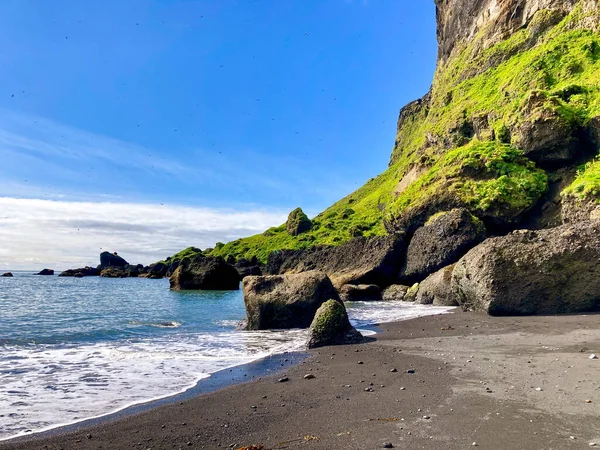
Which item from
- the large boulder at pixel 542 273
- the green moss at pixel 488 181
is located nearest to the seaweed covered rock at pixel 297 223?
the green moss at pixel 488 181

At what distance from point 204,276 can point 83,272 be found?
84.7 metres

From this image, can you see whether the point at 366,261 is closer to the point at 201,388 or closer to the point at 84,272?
the point at 201,388

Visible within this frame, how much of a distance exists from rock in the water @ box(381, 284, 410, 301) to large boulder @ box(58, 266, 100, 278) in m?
105

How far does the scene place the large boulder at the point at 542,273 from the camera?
55.1ft

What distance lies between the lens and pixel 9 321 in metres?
21.5

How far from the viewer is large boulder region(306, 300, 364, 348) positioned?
43.4 feet

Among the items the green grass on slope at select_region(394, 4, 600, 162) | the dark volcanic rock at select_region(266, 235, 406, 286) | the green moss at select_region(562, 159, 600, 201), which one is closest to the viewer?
the green moss at select_region(562, 159, 600, 201)

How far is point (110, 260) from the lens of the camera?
127562 millimetres

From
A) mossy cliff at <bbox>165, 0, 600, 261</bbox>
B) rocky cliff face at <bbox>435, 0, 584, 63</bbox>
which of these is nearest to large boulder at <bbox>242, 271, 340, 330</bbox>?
mossy cliff at <bbox>165, 0, 600, 261</bbox>

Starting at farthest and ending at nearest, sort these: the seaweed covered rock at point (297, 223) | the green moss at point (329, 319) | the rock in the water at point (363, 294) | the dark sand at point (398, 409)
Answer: the seaweed covered rock at point (297, 223)
the rock in the water at point (363, 294)
the green moss at point (329, 319)
the dark sand at point (398, 409)

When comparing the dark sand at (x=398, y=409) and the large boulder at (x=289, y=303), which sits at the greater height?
the large boulder at (x=289, y=303)

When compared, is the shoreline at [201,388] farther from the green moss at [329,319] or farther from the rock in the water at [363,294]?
the rock in the water at [363,294]

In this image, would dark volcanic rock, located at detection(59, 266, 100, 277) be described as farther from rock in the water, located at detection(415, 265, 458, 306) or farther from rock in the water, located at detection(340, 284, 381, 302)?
rock in the water, located at detection(415, 265, 458, 306)

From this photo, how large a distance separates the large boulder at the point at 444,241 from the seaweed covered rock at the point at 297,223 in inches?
2691
